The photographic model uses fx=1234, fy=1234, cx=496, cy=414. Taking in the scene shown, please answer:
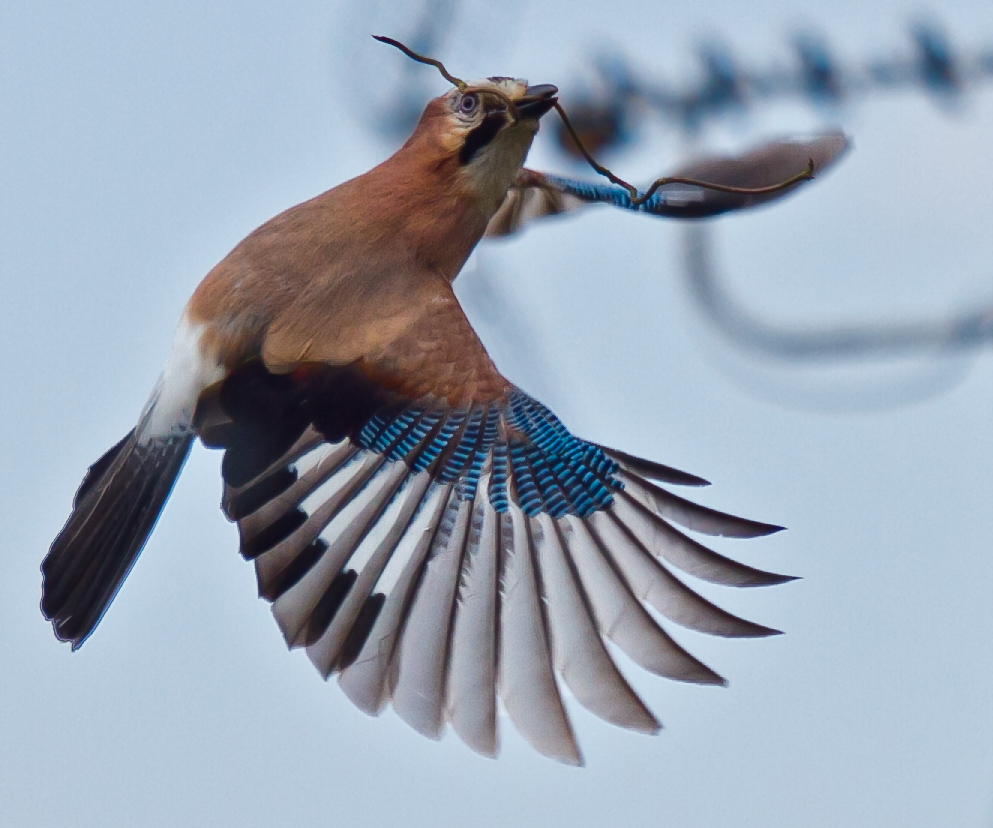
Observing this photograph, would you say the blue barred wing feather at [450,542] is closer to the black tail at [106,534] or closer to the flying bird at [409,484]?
the flying bird at [409,484]

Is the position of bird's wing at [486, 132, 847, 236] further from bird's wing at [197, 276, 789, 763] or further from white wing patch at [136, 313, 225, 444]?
white wing patch at [136, 313, 225, 444]

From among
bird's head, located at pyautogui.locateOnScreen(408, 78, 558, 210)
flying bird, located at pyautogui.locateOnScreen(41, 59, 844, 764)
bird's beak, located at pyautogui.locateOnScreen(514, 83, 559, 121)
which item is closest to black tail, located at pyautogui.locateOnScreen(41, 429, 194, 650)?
flying bird, located at pyautogui.locateOnScreen(41, 59, 844, 764)

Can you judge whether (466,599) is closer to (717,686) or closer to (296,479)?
(296,479)

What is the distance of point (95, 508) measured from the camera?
2.45m

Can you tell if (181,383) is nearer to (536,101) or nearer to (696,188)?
(536,101)

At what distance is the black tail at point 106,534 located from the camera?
7.57 ft

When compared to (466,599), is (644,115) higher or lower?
higher

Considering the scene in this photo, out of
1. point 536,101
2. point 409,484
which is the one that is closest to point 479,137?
point 536,101

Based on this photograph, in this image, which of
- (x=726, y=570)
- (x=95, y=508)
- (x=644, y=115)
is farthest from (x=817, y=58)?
(x=95, y=508)

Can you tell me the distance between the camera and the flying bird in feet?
7.01

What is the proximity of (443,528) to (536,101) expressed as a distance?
2.63ft

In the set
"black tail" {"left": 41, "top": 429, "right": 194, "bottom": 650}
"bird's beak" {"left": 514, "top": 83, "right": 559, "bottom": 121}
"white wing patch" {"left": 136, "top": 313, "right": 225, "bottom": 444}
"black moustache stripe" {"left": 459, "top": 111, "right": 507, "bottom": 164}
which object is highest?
"black moustache stripe" {"left": 459, "top": 111, "right": 507, "bottom": 164}

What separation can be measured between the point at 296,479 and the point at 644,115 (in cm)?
104

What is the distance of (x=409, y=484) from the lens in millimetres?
2285
